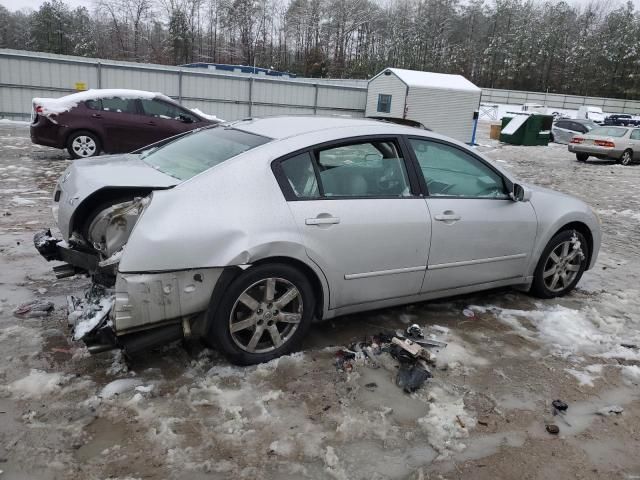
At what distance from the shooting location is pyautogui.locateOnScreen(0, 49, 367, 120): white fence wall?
17.2m

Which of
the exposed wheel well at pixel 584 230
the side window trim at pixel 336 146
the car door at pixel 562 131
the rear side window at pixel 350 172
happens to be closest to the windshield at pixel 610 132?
the car door at pixel 562 131

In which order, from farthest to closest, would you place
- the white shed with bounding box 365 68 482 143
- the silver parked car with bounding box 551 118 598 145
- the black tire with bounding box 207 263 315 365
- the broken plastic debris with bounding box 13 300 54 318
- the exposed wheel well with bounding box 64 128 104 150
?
the silver parked car with bounding box 551 118 598 145 < the white shed with bounding box 365 68 482 143 < the exposed wheel well with bounding box 64 128 104 150 < the broken plastic debris with bounding box 13 300 54 318 < the black tire with bounding box 207 263 315 365

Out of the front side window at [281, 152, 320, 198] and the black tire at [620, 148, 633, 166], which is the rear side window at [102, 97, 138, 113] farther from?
the black tire at [620, 148, 633, 166]

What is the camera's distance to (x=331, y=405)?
299 cm

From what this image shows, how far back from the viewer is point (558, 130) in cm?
2561

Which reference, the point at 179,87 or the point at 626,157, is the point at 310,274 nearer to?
the point at 179,87

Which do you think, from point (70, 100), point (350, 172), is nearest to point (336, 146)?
point (350, 172)

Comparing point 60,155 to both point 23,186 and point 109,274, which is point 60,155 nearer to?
point 23,186

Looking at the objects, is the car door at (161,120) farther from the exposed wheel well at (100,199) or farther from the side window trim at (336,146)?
the side window trim at (336,146)

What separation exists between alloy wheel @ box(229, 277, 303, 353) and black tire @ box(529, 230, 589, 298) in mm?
2458

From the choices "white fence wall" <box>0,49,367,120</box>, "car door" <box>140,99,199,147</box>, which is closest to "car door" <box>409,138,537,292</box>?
"car door" <box>140,99,199,147</box>

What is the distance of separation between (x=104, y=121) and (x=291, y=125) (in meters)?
8.39

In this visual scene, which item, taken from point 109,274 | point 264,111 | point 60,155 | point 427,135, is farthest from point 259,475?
point 264,111

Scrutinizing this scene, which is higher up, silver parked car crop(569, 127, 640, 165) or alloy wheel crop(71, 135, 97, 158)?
silver parked car crop(569, 127, 640, 165)
